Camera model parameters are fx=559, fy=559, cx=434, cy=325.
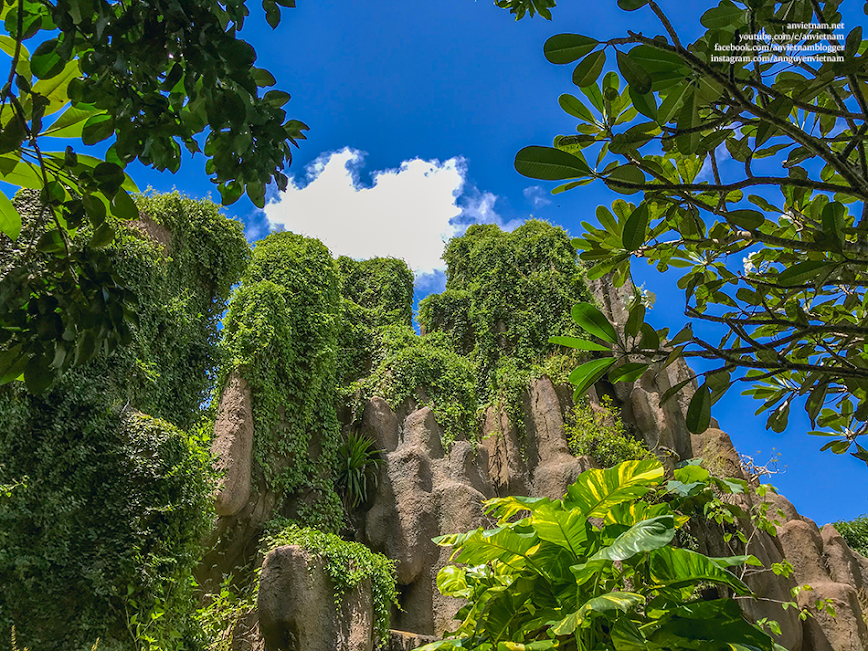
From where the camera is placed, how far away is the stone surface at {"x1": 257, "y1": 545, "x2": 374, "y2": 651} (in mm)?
7535

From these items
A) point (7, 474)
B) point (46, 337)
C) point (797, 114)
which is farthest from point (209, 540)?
point (797, 114)

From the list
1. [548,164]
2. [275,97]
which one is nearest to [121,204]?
[275,97]

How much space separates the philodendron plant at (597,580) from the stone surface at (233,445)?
687cm

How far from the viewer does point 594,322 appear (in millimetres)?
1528

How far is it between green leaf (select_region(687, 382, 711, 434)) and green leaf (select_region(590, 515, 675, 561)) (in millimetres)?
383

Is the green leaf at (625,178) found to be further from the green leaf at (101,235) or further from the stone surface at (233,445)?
the stone surface at (233,445)

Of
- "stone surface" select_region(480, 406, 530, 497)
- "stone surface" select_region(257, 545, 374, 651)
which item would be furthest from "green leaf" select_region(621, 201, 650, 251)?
"stone surface" select_region(480, 406, 530, 497)

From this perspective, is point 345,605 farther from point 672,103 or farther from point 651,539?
point 672,103

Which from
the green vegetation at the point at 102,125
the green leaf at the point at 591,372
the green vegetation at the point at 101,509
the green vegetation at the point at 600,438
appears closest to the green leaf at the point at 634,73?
the green leaf at the point at 591,372

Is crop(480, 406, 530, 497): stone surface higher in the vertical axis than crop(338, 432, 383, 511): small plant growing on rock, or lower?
higher

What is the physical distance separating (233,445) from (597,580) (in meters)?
7.98

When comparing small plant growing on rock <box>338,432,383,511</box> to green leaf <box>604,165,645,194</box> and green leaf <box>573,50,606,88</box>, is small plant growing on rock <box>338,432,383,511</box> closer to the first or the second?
green leaf <box>604,165,645,194</box>

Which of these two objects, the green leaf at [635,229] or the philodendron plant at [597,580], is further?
the philodendron plant at [597,580]

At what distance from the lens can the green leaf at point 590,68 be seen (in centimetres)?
129
